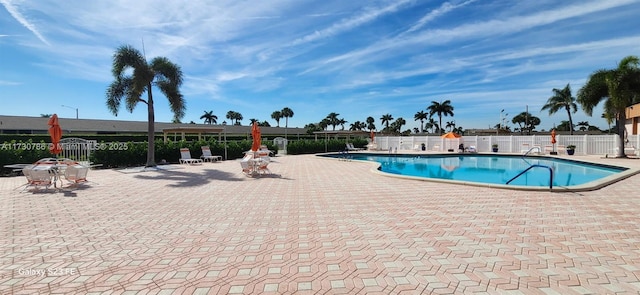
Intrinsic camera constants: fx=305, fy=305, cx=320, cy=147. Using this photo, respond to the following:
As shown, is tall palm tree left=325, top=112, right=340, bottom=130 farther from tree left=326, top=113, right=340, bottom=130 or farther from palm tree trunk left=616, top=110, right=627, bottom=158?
palm tree trunk left=616, top=110, right=627, bottom=158

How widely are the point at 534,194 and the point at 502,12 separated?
772 cm

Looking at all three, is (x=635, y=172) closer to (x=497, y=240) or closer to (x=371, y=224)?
(x=497, y=240)

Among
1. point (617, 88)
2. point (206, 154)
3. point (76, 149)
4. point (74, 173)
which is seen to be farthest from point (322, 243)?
point (617, 88)

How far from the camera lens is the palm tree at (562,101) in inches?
1416

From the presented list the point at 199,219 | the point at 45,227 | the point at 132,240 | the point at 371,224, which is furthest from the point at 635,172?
the point at 45,227

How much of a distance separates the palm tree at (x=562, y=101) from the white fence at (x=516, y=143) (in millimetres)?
17061

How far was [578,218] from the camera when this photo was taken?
203 inches

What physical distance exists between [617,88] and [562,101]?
77.4ft

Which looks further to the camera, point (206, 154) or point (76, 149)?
point (206, 154)

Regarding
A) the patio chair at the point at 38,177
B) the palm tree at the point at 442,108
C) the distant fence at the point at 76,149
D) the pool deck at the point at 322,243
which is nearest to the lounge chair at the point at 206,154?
the distant fence at the point at 76,149

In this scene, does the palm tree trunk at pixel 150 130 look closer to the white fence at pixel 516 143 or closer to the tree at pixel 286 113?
the white fence at pixel 516 143

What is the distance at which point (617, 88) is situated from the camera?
54.7 feet

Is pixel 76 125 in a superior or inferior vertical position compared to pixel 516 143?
superior

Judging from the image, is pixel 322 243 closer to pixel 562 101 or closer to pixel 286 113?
pixel 562 101
